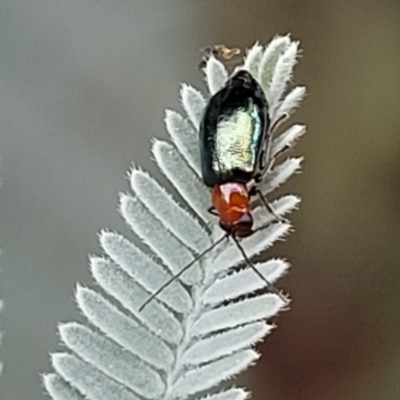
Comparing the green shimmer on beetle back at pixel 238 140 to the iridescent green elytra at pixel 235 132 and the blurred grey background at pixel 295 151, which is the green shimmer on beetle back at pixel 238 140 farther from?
the blurred grey background at pixel 295 151

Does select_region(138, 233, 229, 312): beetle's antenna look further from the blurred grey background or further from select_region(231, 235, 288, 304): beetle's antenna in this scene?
the blurred grey background

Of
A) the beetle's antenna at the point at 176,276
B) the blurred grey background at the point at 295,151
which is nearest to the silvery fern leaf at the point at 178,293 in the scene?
the beetle's antenna at the point at 176,276

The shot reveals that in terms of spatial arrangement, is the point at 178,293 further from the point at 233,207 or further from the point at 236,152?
the point at 236,152

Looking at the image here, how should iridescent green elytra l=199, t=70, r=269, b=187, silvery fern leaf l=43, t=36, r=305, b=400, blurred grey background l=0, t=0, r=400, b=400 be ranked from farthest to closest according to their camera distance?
blurred grey background l=0, t=0, r=400, b=400
iridescent green elytra l=199, t=70, r=269, b=187
silvery fern leaf l=43, t=36, r=305, b=400

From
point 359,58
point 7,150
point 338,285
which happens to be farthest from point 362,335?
point 7,150

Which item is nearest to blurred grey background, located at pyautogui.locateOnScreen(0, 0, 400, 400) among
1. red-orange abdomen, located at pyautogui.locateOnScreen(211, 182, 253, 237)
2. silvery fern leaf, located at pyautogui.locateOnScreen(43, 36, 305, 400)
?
red-orange abdomen, located at pyautogui.locateOnScreen(211, 182, 253, 237)

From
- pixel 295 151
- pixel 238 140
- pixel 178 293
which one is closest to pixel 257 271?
pixel 178 293
